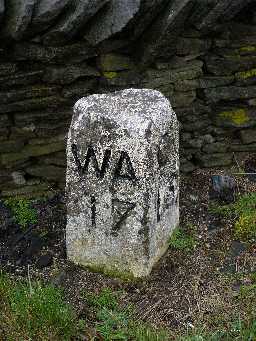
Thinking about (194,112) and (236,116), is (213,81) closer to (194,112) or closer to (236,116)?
(194,112)

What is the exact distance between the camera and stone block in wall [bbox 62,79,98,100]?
554 centimetres

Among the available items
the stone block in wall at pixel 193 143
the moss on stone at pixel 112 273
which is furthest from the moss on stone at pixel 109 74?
the moss on stone at pixel 112 273

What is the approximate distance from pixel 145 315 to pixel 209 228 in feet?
4.16

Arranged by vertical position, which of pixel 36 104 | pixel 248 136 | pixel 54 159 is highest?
pixel 36 104

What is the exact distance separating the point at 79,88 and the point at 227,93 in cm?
147

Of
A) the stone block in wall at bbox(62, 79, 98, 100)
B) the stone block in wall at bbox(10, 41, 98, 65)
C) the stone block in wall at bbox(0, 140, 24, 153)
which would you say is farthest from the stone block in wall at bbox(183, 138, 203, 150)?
the stone block in wall at bbox(0, 140, 24, 153)

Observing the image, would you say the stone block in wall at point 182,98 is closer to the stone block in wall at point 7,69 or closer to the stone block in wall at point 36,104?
the stone block in wall at point 36,104

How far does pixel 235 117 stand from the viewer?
6180 mm

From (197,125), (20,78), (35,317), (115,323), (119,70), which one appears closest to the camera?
(35,317)

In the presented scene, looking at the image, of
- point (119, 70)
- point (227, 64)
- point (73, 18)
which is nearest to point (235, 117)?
point (227, 64)

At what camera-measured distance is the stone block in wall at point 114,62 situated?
5.48 metres

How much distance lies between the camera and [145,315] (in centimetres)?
442

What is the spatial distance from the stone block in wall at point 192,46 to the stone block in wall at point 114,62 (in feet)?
1.52

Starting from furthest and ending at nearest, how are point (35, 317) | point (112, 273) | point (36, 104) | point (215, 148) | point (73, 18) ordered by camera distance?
point (215, 148), point (36, 104), point (73, 18), point (112, 273), point (35, 317)
